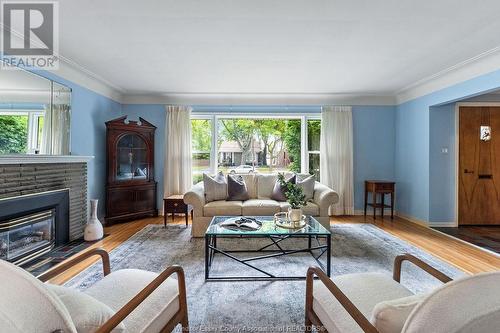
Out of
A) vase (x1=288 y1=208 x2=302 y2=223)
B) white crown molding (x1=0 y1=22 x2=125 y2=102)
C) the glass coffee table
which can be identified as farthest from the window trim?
vase (x1=288 y1=208 x2=302 y2=223)

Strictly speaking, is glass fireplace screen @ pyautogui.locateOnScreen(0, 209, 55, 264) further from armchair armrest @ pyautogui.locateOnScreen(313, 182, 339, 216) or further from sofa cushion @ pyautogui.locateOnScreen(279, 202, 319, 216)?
armchair armrest @ pyautogui.locateOnScreen(313, 182, 339, 216)

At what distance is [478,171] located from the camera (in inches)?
173

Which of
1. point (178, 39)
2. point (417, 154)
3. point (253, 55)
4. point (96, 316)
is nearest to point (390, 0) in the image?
point (253, 55)

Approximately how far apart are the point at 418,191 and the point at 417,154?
67 cm

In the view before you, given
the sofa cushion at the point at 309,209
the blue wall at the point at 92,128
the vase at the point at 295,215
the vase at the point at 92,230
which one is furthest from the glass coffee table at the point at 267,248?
the blue wall at the point at 92,128

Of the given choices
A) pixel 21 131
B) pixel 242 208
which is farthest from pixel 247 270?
pixel 21 131

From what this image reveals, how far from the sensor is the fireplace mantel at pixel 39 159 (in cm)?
254

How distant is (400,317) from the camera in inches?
Answer: 34.6

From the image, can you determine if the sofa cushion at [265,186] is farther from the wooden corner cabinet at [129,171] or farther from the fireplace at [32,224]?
the fireplace at [32,224]

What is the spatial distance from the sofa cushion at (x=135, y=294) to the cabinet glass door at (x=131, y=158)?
10.9 ft

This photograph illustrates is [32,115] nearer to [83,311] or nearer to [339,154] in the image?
[83,311]

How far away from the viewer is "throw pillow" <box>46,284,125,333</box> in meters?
0.90

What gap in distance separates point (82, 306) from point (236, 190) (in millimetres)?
3311

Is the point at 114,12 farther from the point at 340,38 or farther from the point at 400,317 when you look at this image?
the point at 400,317
